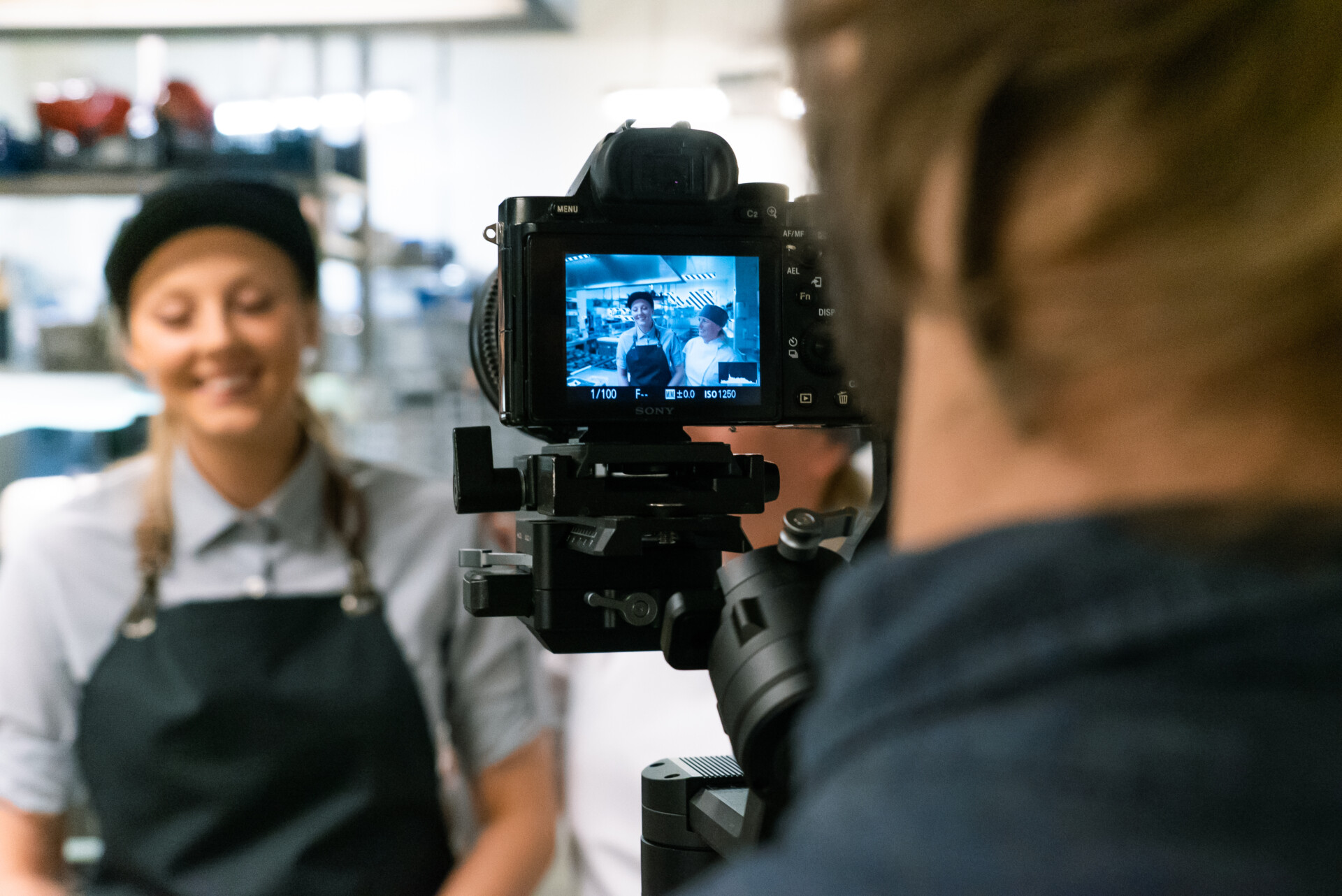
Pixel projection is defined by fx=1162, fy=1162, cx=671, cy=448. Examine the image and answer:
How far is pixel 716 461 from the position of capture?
2.49ft

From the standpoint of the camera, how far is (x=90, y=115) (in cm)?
229

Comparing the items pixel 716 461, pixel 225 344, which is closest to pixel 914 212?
pixel 716 461

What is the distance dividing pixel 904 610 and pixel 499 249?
1.65ft

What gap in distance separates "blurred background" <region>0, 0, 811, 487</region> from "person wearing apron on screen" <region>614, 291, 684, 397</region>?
0.58 feet

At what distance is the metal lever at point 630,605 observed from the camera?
2.39ft

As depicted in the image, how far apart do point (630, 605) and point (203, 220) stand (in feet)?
3.55

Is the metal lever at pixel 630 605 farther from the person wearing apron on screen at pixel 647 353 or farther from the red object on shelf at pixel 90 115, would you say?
the red object on shelf at pixel 90 115

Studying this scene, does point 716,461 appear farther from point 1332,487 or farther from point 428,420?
point 428,420

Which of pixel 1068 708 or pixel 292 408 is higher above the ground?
pixel 292 408

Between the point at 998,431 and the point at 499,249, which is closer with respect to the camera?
the point at 998,431

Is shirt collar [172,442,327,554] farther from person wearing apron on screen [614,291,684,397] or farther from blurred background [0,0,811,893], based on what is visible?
person wearing apron on screen [614,291,684,397]

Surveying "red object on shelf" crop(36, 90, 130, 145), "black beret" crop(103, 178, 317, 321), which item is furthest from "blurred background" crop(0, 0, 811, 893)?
"black beret" crop(103, 178, 317, 321)

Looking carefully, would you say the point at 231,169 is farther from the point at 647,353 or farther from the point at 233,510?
the point at 647,353

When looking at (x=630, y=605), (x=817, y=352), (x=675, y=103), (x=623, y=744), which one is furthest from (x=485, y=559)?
(x=675, y=103)
